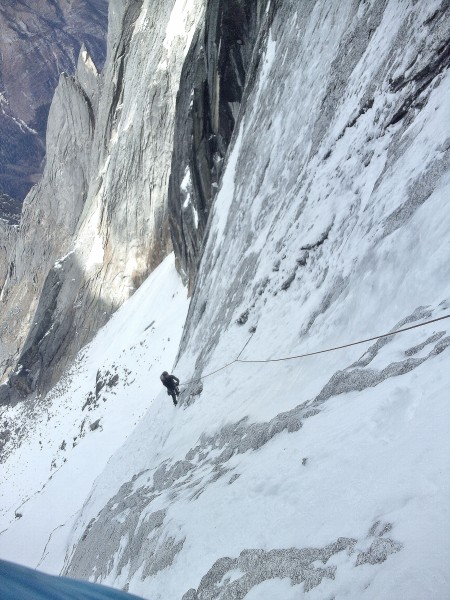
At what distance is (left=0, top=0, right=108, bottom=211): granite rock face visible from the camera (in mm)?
121688

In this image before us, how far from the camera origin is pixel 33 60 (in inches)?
4980

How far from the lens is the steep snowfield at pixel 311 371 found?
3.40 metres

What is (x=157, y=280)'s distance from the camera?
26.9 m

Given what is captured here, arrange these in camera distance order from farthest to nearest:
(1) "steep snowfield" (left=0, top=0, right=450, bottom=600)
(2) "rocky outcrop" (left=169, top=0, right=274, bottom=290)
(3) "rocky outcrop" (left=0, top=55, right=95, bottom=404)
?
(3) "rocky outcrop" (left=0, top=55, right=95, bottom=404) → (2) "rocky outcrop" (left=169, top=0, right=274, bottom=290) → (1) "steep snowfield" (left=0, top=0, right=450, bottom=600)

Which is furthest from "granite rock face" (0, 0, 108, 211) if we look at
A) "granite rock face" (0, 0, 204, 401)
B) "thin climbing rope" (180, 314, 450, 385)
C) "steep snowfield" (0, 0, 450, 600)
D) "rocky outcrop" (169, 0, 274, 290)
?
"thin climbing rope" (180, 314, 450, 385)

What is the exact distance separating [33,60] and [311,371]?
457 feet

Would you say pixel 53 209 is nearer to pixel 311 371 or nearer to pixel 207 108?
pixel 207 108

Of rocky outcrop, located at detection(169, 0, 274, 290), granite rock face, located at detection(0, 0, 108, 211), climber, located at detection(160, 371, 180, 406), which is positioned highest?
granite rock face, located at detection(0, 0, 108, 211)

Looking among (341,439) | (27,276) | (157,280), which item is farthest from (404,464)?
(27,276)

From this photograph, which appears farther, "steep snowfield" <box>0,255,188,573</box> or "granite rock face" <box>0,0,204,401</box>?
"granite rock face" <box>0,0,204,401</box>

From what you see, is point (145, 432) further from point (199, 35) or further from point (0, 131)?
point (0, 131)

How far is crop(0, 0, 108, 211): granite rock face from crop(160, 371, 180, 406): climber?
386ft

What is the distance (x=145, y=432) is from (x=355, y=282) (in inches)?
286

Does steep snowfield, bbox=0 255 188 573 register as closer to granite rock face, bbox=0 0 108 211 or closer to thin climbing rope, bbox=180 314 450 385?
thin climbing rope, bbox=180 314 450 385
